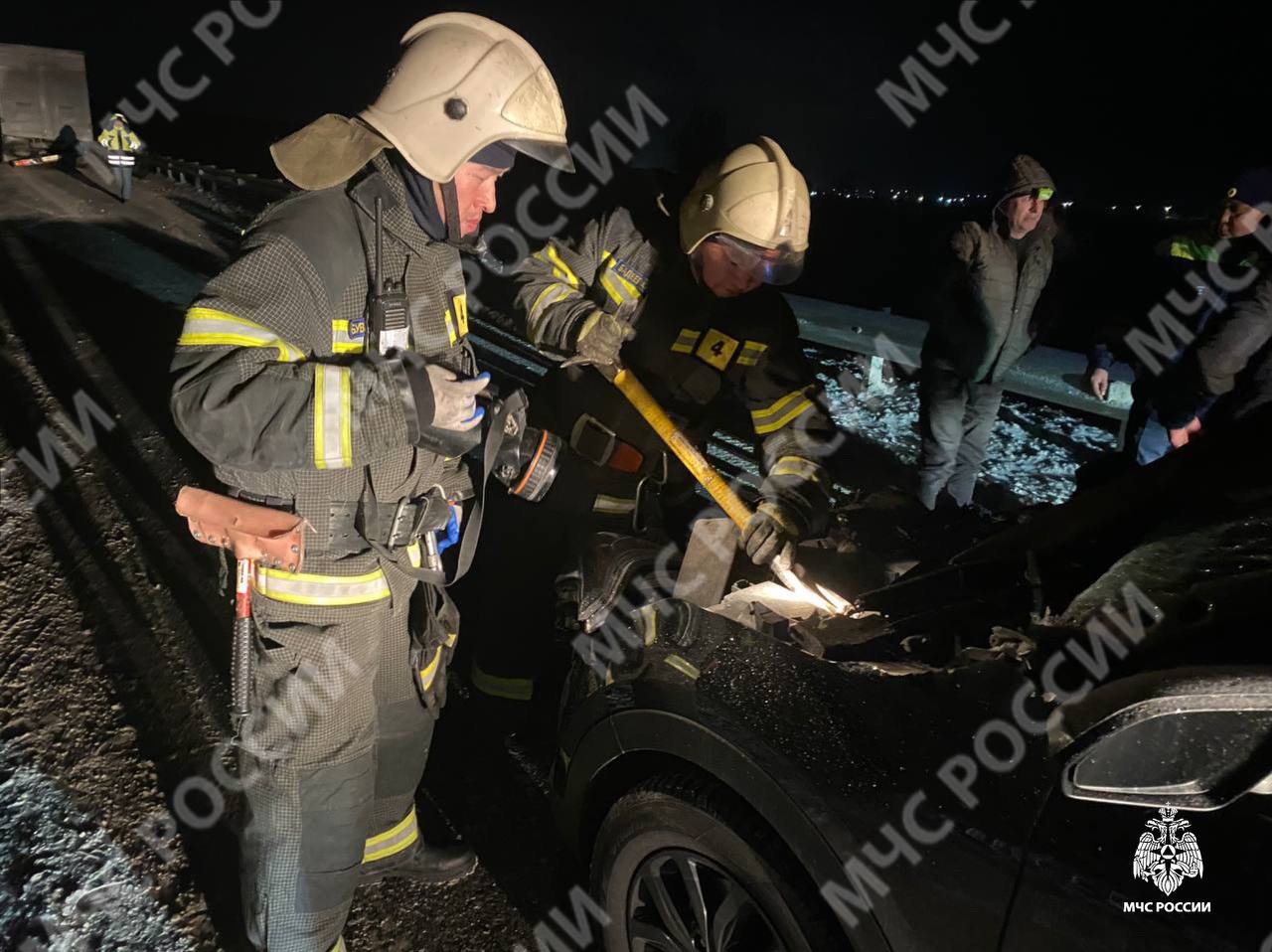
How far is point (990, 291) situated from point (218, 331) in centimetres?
425

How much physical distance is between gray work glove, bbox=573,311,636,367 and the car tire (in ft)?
4.81

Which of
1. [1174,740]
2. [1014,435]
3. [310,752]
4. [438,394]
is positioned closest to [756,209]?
[438,394]

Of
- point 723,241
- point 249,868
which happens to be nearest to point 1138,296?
point 723,241

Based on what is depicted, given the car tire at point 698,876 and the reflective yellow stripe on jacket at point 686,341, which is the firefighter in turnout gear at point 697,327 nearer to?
the reflective yellow stripe on jacket at point 686,341

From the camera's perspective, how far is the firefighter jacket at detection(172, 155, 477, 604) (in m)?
1.68

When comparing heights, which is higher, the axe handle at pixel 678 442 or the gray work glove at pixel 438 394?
the gray work glove at pixel 438 394

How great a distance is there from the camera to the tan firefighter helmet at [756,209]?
2.77 m

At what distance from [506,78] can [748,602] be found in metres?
1.65

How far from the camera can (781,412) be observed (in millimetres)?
3064

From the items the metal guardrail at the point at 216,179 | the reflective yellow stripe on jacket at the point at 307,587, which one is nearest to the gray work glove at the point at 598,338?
the reflective yellow stripe on jacket at the point at 307,587

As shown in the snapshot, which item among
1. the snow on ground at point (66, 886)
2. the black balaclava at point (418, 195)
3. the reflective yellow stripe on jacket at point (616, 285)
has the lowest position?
the snow on ground at point (66, 886)

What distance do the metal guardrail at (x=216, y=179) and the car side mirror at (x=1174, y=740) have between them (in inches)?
556

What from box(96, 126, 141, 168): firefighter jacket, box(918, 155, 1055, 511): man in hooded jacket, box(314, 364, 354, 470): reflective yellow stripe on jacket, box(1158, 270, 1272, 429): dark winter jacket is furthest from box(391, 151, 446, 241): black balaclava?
box(96, 126, 141, 168): firefighter jacket

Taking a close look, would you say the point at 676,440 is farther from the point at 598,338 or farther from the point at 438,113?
the point at 438,113
